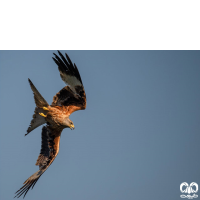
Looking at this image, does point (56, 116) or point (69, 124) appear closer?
point (69, 124)

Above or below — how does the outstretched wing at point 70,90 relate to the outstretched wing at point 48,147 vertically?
above

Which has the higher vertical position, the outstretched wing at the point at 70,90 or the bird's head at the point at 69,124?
the outstretched wing at the point at 70,90

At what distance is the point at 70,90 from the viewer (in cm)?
788

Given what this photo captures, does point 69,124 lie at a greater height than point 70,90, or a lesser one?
lesser

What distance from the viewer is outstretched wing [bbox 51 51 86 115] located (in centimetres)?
768

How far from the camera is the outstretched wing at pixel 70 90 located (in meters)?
7.68

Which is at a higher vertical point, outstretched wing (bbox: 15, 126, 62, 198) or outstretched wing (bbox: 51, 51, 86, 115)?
outstretched wing (bbox: 51, 51, 86, 115)

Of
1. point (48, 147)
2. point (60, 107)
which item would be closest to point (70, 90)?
point (60, 107)

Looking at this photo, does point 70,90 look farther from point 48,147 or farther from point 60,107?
point 48,147

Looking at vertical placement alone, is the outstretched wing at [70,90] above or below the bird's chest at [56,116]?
above
